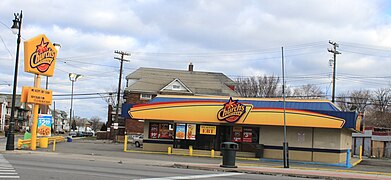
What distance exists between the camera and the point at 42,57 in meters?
30.6

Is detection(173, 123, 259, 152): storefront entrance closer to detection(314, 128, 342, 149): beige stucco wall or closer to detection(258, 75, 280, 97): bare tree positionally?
detection(314, 128, 342, 149): beige stucco wall

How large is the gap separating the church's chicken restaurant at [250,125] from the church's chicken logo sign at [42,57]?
6735 millimetres

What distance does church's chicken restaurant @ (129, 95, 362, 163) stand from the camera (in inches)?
1148

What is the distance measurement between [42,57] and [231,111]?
1335 cm

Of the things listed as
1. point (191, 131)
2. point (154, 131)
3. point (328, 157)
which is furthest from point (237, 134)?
point (154, 131)

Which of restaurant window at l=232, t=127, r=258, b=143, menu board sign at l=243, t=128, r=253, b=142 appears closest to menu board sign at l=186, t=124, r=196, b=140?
restaurant window at l=232, t=127, r=258, b=143

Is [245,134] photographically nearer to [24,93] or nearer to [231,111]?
[231,111]

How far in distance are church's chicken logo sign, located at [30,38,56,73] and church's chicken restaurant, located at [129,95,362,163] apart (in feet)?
22.1

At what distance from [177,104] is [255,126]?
573 centimetres

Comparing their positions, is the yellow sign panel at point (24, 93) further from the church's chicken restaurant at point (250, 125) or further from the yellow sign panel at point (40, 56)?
the church's chicken restaurant at point (250, 125)

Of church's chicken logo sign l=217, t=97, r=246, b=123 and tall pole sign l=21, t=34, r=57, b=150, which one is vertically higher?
tall pole sign l=21, t=34, r=57, b=150

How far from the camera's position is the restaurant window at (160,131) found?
113ft

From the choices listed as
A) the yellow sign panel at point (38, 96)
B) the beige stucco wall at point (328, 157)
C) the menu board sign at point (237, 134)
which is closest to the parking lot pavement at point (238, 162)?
the beige stucco wall at point (328, 157)

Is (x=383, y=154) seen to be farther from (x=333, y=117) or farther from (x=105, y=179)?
(x=105, y=179)
